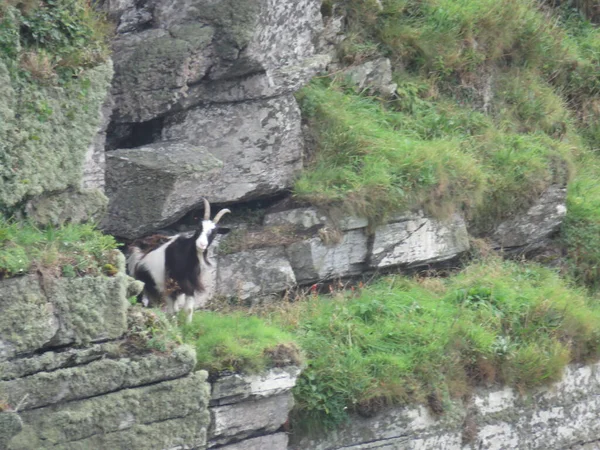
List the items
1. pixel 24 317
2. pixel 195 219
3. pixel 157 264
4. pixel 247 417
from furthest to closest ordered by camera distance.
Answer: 1. pixel 195 219
2. pixel 157 264
3. pixel 247 417
4. pixel 24 317

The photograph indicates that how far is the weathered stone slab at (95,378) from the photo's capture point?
283 inches

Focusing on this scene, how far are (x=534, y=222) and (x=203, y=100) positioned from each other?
3879 mm

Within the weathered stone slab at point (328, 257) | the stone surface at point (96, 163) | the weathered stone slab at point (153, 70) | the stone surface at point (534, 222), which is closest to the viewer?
the stone surface at point (96, 163)

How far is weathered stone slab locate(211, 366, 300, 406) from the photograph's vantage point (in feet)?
26.9

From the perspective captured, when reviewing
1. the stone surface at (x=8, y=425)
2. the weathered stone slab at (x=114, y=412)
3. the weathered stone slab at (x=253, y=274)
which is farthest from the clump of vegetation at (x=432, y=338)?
the stone surface at (x=8, y=425)

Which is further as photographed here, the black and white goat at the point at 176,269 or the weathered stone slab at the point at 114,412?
the black and white goat at the point at 176,269

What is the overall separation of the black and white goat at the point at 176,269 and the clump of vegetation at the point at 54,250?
895mm

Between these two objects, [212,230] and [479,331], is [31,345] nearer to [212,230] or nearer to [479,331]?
[212,230]

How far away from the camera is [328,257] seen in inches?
405

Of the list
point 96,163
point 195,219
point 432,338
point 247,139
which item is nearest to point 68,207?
point 96,163

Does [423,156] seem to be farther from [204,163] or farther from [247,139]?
[204,163]

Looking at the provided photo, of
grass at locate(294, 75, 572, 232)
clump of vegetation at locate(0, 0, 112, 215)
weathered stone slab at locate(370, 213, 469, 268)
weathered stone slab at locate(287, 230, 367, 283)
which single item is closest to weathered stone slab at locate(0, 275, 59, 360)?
clump of vegetation at locate(0, 0, 112, 215)

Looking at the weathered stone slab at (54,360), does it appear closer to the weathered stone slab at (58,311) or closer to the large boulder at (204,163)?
the weathered stone slab at (58,311)

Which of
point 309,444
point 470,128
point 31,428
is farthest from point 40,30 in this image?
point 470,128
